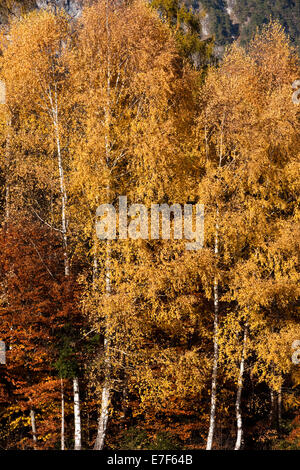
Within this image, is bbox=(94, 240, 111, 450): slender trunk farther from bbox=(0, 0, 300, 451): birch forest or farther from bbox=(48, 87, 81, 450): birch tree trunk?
bbox=(48, 87, 81, 450): birch tree trunk

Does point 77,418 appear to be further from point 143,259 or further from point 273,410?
point 273,410

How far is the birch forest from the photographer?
Result: 1410cm

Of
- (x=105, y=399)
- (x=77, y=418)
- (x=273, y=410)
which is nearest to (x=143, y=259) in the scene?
(x=105, y=399)

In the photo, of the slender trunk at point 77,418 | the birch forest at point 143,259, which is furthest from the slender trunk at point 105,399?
the slender trunk at point 77,418

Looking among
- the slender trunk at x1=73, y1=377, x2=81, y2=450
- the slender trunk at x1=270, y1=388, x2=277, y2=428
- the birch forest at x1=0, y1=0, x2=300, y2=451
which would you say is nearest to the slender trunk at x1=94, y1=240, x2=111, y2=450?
the birch forest at x1=0, y1=0, x2=300, y2=451

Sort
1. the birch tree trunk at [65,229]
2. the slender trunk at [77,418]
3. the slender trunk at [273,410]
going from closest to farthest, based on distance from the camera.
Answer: the slender trunk at [77,418], the birch tree trunk at [65,229], the slender trunk at [273,410]

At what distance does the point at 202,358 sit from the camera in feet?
48.2

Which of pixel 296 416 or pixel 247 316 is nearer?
pixel 247 316

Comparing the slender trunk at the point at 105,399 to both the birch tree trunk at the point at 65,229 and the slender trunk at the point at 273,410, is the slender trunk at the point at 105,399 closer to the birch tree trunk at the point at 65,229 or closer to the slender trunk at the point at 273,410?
the birch tree trunk at the point at 65,229

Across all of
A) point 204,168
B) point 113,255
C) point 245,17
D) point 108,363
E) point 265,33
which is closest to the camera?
point 108,363

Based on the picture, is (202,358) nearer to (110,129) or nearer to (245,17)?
(110,129)

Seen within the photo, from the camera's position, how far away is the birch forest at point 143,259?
14.1 m

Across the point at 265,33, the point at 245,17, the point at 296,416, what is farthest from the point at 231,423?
the point at 245,17

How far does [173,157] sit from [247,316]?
5.90m
